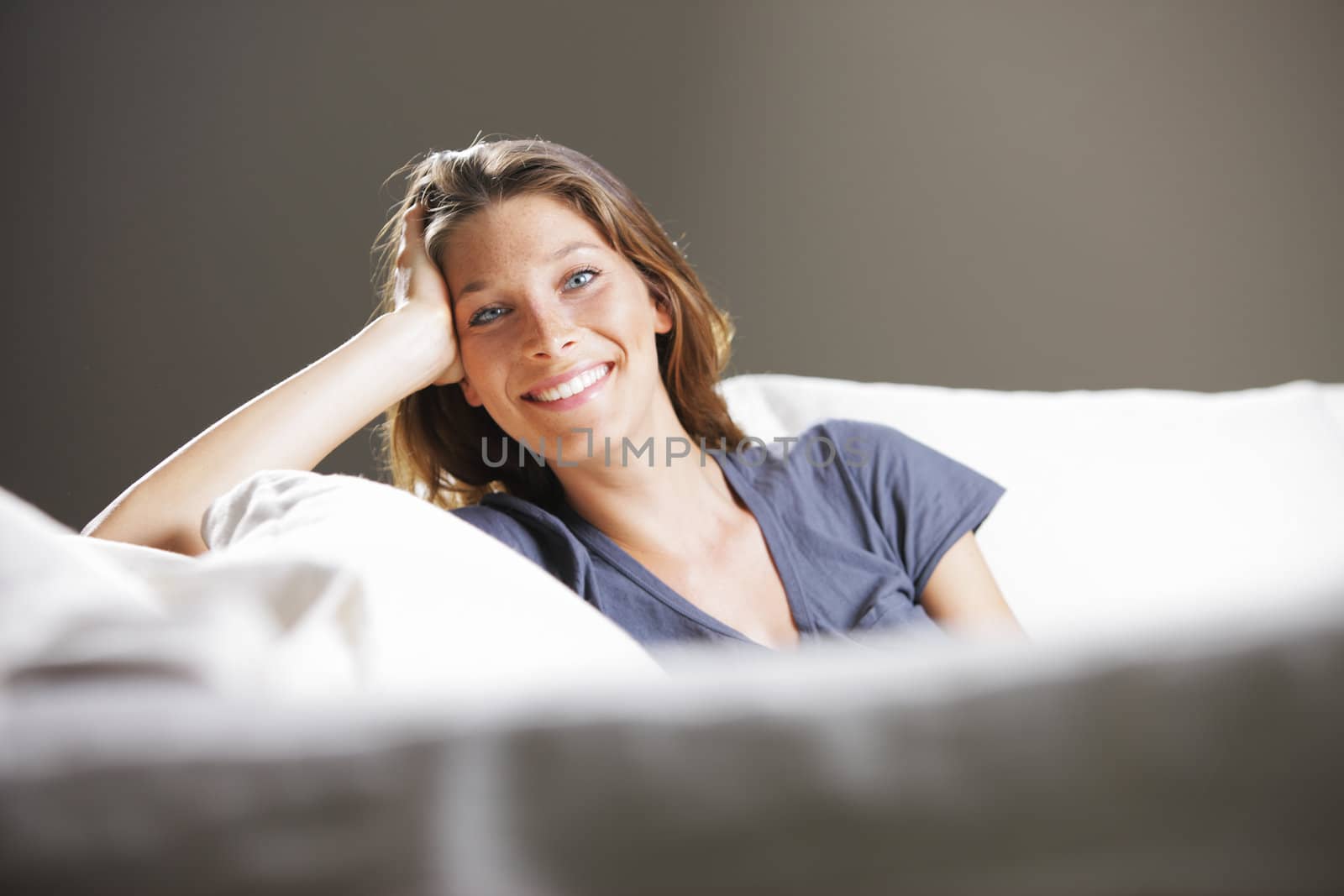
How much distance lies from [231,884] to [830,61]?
9.02 feet

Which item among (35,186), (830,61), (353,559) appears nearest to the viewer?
(353,559)

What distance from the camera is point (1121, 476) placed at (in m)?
1.56

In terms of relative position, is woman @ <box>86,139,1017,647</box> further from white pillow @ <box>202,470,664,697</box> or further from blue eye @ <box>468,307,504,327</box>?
white pillow @ <box>202,470,664,697</box>

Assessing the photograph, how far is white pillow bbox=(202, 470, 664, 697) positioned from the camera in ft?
1.26

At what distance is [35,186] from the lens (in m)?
2.38

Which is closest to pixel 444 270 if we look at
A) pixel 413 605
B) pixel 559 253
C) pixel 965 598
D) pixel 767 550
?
pixel 559 253

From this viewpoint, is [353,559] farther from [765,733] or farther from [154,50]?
[154,50]

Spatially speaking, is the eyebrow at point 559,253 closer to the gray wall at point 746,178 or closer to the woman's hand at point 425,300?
the woman's hand at point 425,300

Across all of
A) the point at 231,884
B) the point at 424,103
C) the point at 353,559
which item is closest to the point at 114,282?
the point at 424,103

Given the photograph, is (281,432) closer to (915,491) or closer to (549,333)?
(549,333)

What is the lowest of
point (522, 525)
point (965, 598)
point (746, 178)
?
point (965, 598)

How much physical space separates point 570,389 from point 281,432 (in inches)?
12.4

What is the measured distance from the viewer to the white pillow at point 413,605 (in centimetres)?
38

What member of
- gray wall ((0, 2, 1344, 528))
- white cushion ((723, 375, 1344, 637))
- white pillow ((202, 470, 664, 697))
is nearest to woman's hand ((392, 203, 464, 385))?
white cushion ((723, 375, 1344, 637))
